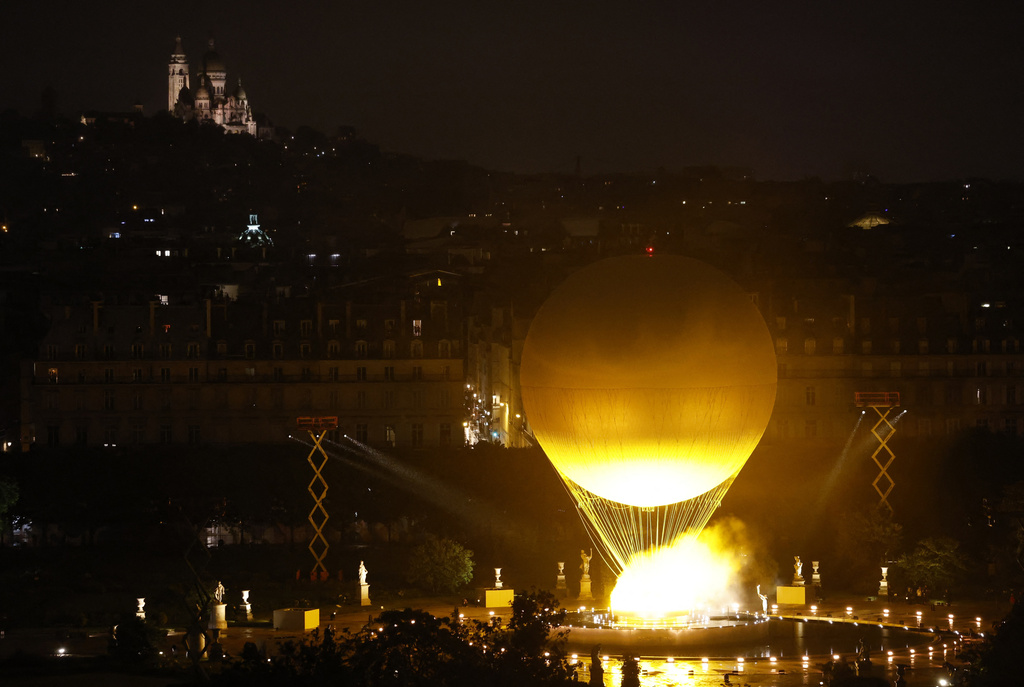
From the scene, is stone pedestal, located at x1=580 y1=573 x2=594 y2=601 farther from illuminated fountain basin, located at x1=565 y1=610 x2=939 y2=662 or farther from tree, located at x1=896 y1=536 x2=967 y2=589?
tree, located at x1=896 y1=536 x2=967 y2=589

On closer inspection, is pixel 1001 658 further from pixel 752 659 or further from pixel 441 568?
pixel 441 568

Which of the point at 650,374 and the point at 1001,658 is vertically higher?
the point at 650,374

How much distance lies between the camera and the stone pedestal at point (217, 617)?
40844mm

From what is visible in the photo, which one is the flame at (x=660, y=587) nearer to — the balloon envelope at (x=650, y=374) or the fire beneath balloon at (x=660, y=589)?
the fire beneath balloon at (x=660, y=589)

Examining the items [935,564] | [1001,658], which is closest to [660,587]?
[935,564]

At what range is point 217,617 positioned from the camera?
40969mm

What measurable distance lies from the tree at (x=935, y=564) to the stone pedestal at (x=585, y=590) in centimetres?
752

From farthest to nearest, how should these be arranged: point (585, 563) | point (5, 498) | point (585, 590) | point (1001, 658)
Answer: point (5, 498), point (585, 563), point (585, 590), point (1001, 658)

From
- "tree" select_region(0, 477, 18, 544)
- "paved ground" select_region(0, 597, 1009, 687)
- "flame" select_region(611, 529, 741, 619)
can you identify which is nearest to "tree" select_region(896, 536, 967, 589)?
"paved ground" select_region(0, 597, 1009, 687)

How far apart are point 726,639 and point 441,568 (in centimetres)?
921

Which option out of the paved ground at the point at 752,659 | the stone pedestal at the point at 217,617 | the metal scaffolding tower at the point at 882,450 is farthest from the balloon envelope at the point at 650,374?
the metal scaffolding tower at the point at 882,450

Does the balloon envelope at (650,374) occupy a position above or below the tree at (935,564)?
above

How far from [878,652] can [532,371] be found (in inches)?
342

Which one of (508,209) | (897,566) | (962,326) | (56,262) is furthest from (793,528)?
(508,209)
